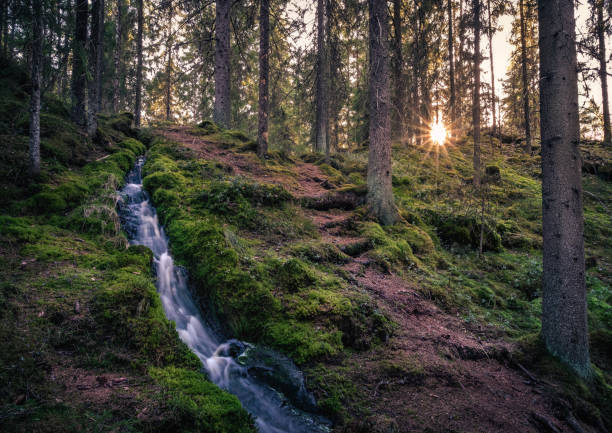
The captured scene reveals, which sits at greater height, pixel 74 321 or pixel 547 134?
pixel 547 134

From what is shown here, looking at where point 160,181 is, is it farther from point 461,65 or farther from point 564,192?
point 461,65

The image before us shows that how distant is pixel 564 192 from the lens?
15.7 ft

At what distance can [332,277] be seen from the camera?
6.03 metres

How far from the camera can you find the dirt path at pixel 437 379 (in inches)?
137

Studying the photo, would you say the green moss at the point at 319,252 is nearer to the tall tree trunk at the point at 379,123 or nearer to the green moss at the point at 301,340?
the green moss at the point at 301,340

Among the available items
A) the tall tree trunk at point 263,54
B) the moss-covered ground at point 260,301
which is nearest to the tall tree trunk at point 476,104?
the moss-covered ground at point 260,301

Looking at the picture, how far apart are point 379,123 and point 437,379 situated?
7.15 m

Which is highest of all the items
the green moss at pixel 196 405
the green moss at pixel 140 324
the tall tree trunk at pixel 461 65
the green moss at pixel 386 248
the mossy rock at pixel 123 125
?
the tall tree trunk at pixel 461 65

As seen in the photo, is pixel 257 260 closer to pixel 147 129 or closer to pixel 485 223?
pixel 485 223

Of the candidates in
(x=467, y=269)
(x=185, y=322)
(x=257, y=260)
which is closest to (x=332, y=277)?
(x=257, y=260)

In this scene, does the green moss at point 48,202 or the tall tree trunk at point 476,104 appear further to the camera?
the tall tree trunk at point 476,104

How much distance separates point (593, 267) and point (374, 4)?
33.8ft

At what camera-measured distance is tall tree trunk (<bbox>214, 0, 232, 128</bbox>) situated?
48.5 ft

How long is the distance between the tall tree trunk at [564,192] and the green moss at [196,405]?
493 centimetres
